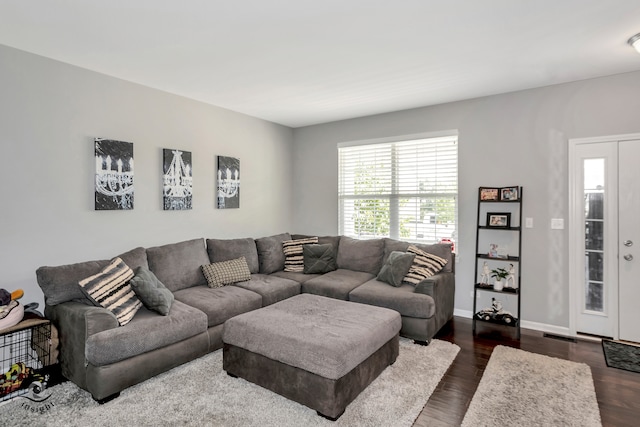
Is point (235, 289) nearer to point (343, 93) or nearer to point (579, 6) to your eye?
point (343, 93)

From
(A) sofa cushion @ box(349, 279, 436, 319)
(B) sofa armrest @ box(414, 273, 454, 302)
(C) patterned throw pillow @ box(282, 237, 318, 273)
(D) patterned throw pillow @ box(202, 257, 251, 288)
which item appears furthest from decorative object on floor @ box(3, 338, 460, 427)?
(C) patterned throw pillow @ box(282, 237, 318, 273)

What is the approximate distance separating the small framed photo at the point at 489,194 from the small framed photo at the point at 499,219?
0.62 ft

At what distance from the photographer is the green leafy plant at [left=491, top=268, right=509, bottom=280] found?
13.1ft

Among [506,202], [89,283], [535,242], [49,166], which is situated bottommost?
[89,283]

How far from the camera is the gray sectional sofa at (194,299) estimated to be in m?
2.53

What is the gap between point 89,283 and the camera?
111 inches

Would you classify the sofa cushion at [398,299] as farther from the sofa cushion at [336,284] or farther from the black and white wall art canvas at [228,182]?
the black and white wall art canvas at [228,182]

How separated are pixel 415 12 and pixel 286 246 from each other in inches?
134

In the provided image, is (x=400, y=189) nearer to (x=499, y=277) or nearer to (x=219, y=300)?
(x=499, y=277)

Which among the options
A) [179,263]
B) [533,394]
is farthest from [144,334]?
[533,394]

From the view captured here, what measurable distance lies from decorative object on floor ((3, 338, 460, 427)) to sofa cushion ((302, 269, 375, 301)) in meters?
1.15

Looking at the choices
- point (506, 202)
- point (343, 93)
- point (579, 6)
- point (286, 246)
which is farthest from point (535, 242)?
point (286, 246)

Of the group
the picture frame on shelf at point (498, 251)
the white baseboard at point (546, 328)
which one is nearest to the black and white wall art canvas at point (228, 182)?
the picture frame on shelf at point (498, 251)

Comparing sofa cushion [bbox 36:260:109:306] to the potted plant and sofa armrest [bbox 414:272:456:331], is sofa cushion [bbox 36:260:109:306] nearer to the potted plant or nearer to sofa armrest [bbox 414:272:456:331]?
sofa armrest [bbox 414:272:456:331]
